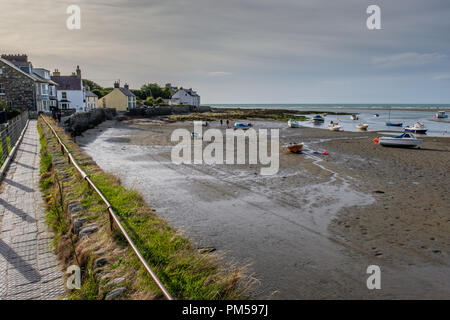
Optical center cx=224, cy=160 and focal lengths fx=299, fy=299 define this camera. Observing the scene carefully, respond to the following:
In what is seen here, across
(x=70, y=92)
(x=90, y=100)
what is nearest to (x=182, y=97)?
(x=90, y=100)

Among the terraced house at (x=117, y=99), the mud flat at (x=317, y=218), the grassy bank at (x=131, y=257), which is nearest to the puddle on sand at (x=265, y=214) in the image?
the mud flat at (x=317, y=218)

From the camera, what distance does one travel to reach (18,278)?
5.18 meters

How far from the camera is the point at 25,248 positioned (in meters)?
6.18

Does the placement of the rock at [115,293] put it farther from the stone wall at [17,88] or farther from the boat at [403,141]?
the stone wall at [17,88]

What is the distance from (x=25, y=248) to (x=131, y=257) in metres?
2.46

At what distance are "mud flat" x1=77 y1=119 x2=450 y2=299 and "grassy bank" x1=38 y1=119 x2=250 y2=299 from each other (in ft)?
4.97

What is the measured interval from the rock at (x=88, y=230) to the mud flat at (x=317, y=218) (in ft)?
10.9

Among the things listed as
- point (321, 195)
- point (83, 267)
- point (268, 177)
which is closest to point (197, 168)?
point (268, 177)

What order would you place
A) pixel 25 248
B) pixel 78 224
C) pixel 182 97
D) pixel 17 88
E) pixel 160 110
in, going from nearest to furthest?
pixel 25 248 < pixel 78 224 < pixel 17 88 < pixel 160 110 < pixel 182 97

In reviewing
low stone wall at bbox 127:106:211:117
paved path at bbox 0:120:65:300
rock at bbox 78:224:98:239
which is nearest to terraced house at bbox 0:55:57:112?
low stone wall at bbox 127:106:211:117

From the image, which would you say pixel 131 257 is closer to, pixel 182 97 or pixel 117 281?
pixel 117 281

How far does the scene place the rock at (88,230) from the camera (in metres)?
6.41

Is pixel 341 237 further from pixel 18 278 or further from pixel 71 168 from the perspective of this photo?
pixel 71 168

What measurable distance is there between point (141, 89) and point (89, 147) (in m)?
114
